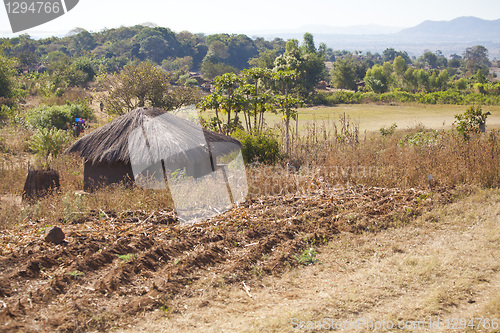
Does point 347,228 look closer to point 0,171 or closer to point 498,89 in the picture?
point 0,171

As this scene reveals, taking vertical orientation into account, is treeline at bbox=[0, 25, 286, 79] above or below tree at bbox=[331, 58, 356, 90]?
above

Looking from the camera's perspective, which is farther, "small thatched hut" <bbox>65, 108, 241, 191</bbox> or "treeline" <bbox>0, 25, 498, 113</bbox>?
"treeline" <bbox>0, 25, 498, 113</bbox>

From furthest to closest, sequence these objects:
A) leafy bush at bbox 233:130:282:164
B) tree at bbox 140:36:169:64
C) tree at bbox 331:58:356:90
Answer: tree at bbox 140:36:169:64, tree at bbox 331:58:356:90, leafy bush at bbox 233:130:282:164

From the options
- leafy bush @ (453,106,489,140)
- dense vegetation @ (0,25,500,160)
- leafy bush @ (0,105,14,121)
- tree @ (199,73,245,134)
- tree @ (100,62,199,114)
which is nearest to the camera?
leafy bush @ (453,106,489,140)

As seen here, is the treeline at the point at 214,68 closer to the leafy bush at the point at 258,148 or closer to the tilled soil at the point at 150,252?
the leafy bush at the point at 258,148

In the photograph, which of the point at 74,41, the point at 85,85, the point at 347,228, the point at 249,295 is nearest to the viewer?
the point at 249,295

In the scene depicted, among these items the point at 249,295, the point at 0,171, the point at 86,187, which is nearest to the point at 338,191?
the point at 249,295

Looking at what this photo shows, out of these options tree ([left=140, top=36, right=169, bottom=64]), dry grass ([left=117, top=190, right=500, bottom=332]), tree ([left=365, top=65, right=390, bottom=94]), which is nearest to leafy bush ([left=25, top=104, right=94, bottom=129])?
dry grass ([left=117, top=190, right=500, bottom=332])

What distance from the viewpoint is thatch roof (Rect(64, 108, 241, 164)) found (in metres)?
A: 8.16

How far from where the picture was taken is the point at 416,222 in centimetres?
584

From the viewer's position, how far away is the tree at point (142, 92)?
16.9 m

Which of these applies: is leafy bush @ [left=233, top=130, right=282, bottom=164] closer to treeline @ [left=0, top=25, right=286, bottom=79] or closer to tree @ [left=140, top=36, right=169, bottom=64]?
treeline @ [left=0, top=25, right=286, bottom=79]

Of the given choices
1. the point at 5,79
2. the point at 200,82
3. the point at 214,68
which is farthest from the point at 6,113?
the point at 214,68

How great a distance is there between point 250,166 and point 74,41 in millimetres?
100018
